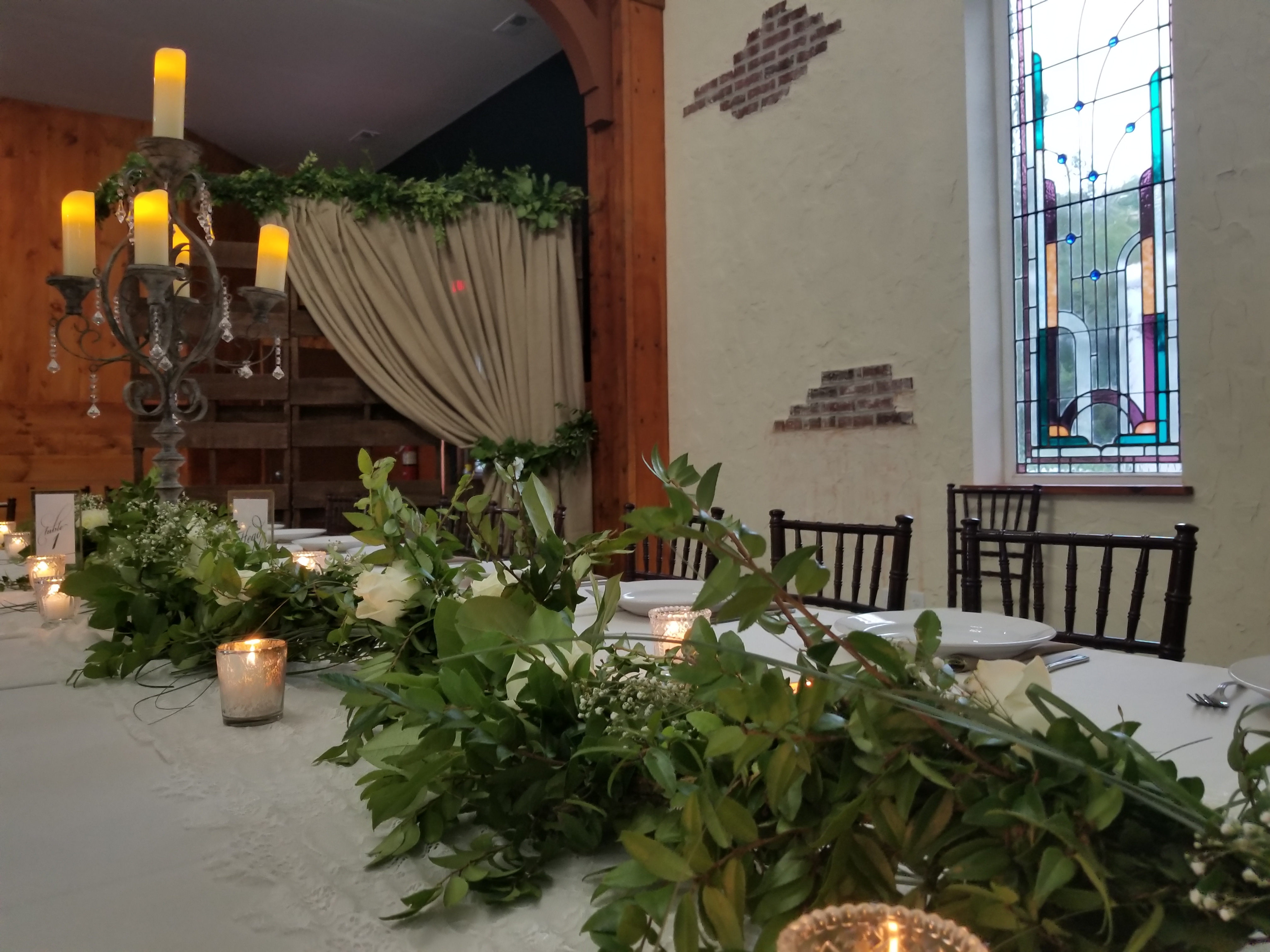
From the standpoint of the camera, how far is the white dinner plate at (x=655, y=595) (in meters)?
1.40

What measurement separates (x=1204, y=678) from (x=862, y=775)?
78cm

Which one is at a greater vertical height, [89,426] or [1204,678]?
[89,426]

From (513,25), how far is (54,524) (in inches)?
152

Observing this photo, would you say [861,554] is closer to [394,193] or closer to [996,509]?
[996,509]

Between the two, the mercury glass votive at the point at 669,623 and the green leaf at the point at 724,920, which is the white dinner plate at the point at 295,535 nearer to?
the mercury glass votive at the point at 669,623

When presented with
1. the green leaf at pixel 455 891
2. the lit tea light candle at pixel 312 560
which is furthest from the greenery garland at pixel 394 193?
the green leaf at pixel 455 891

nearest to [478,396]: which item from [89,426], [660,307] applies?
[660,307]

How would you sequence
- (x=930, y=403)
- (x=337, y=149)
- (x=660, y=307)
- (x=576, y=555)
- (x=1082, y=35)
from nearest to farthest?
(x=576, y=555)
(x=1082, y=35)
(x=930, y=403)
(x=660, y=307)
(x=337, y=149)

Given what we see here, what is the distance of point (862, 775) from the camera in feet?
1.27

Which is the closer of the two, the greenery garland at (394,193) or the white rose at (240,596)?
the white rose at (240,596)

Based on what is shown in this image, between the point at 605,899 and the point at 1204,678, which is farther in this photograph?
the point at 1204,678

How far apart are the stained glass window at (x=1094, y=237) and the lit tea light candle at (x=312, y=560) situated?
2.40m


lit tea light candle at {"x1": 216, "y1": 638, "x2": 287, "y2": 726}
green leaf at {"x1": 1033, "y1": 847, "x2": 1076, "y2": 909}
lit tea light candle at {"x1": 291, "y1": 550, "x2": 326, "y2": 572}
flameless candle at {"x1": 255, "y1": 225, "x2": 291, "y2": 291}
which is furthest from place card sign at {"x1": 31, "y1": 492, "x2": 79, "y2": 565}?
green leaf at {"x1": 1033, "y1": 847, "x2": 1076, "y2": 909}

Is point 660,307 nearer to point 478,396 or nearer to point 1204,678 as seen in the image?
point 478,396
